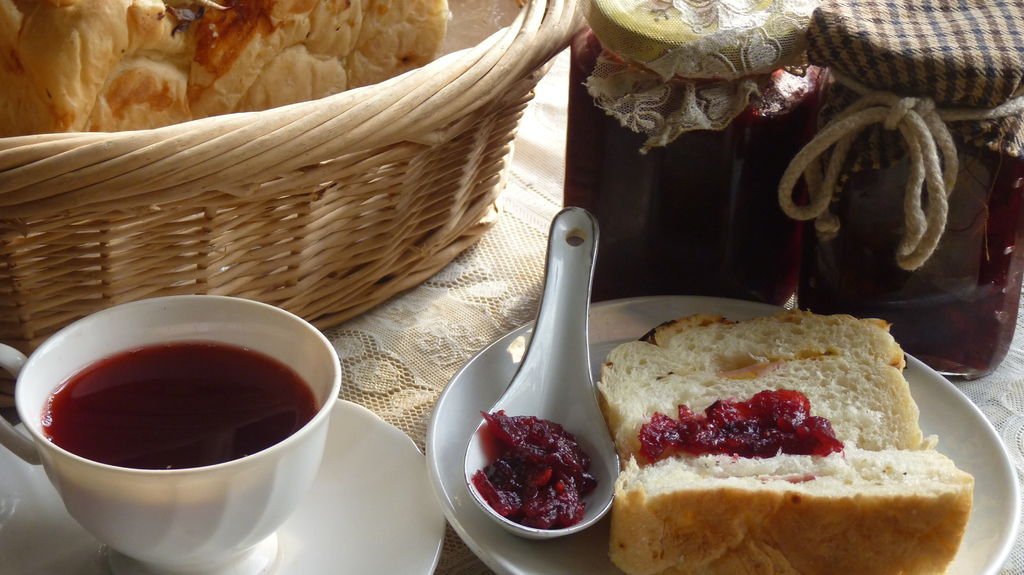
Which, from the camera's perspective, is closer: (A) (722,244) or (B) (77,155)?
(B) (77,155)

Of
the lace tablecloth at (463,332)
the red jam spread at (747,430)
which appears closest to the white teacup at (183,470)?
the lace tablecloth at (463,332)

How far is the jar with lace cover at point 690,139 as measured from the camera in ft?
4.28

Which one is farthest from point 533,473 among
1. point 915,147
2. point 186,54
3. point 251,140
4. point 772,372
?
point 186,54

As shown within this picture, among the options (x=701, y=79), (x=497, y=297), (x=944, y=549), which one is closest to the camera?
(x=944, y=549)

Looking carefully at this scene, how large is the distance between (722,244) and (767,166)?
0.42 feet

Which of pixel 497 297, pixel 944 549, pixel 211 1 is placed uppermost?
pixel 211 1

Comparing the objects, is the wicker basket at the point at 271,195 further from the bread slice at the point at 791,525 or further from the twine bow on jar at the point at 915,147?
the bread slice at the point at 791,525

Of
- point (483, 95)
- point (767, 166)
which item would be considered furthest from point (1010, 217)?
point (483, 95)

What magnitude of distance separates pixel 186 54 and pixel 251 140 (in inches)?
10.6

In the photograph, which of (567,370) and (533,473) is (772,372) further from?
(533,473)

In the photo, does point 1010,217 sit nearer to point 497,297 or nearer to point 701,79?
point 701,79

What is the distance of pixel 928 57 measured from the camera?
1.22 metres

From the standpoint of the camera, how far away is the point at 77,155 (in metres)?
1.08

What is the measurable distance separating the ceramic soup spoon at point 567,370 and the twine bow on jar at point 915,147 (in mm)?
285
